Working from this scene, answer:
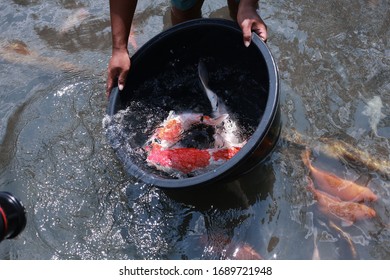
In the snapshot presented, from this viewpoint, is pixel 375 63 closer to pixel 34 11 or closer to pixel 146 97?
pixel 146 97

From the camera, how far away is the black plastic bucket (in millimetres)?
2049

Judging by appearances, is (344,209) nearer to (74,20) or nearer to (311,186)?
(311,186)

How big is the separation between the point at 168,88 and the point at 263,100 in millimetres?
557

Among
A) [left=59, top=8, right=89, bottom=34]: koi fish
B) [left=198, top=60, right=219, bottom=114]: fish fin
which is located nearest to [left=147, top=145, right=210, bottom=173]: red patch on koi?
[left=198, top=60, right=219, bottom=114]: fish fin

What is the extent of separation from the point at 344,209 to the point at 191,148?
80cm

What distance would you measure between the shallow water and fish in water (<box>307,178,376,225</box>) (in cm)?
4

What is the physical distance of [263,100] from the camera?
2.29 metres

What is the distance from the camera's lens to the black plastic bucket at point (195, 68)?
205 centimetres

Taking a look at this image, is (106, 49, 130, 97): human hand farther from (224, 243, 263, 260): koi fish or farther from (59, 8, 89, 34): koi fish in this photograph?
(59, 8, 89, 34): koi fish

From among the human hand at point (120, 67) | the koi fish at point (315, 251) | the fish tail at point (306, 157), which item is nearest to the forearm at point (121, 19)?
the human hand at point (120, 67)

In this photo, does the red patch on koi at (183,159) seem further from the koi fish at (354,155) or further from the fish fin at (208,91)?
the koi fish at (354,155)

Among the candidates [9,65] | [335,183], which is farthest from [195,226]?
[9,65]

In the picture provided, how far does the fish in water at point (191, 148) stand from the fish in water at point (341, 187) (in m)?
0.41

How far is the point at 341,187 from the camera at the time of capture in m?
2.12
